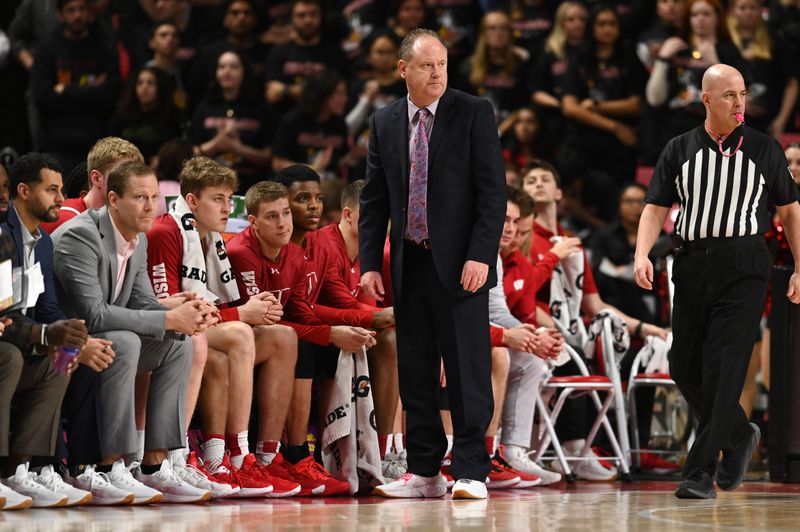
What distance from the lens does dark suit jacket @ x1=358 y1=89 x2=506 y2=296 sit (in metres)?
5.79

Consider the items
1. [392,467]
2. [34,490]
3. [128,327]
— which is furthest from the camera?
[392,467]

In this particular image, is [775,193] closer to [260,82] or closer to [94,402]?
[94,402]

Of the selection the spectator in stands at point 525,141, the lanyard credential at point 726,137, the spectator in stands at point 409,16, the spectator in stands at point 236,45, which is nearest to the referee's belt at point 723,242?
the lanyard credential at point 726,137

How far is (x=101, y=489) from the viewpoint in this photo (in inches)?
219

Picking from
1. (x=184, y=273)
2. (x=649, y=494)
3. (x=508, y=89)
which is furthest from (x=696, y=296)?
(x=508, y=89)

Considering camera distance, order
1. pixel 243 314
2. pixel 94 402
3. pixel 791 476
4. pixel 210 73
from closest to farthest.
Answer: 1. pixel 94 402
2. pixel 243 314
3. pixel 791 476
4. pixel 210 73

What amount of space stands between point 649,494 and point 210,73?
18.7 ft

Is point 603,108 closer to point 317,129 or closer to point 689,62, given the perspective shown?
point 689,62

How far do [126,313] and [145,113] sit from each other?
4474 millimetres

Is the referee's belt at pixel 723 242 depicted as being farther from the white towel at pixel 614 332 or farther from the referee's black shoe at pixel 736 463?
the white towel at pixel 614 332

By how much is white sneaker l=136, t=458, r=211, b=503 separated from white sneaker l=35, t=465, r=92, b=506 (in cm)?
35

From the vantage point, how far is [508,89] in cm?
1080

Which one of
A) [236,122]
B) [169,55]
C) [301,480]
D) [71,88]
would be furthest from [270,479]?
[169,55]

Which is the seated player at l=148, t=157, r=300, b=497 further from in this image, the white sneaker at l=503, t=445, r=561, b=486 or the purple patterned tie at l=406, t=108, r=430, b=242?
the white sneaker at l=503, t=445, r=561, b=486
